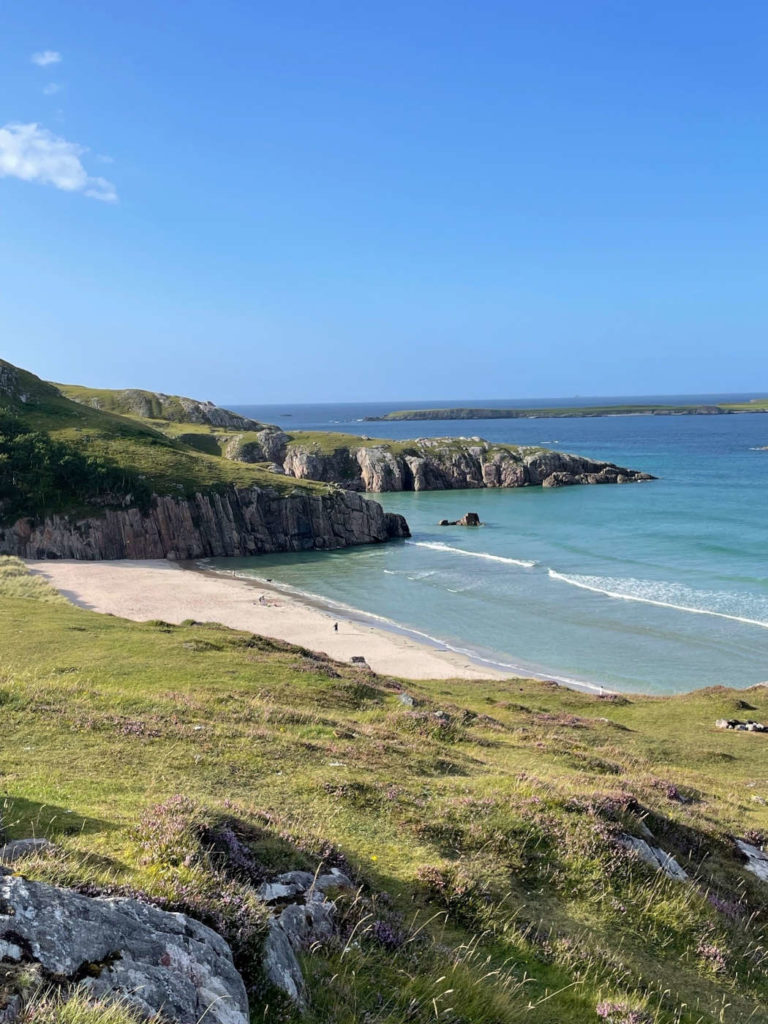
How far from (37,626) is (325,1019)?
103 feet

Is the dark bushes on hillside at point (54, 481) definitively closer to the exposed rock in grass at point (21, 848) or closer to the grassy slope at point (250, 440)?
the grassy slope at point (250, 440)

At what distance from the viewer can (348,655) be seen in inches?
1845

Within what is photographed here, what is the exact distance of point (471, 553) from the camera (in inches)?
3548

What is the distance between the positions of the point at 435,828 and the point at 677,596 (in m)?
60.1

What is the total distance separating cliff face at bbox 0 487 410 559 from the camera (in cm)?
8375

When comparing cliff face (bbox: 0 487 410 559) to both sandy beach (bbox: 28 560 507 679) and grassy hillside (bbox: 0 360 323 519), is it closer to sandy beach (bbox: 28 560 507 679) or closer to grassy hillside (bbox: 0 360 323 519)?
grassy hillside (bbox: 0 360 323 519)

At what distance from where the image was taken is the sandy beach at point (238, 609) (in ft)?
153

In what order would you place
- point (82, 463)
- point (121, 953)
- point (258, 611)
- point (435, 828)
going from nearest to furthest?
point (121, 953), point (435, 828), point (258, 611), point (82, 463)

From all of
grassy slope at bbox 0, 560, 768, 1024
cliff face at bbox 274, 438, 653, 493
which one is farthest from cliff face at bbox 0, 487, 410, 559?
grassy slope at bbox 0, 560, 768, 1024

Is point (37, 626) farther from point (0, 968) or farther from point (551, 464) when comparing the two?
point (551, 464)

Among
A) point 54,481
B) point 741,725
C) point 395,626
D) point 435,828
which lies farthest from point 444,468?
point 435,828

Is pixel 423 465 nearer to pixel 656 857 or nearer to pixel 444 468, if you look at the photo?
pixel 444 468

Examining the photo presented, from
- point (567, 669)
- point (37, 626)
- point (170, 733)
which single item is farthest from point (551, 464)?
point (170, 733)

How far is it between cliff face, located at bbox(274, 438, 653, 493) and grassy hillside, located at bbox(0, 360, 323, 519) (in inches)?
1858
